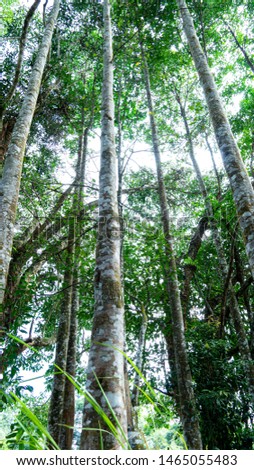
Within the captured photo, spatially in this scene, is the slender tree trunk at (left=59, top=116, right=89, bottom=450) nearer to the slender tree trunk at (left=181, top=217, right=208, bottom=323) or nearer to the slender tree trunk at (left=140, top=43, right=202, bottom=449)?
the slender tree trunk at (left=140, top=43, right=202, bottom=449)

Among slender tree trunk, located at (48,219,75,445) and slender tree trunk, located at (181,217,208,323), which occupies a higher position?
slender tree trunk, located at (181,217,208,323)

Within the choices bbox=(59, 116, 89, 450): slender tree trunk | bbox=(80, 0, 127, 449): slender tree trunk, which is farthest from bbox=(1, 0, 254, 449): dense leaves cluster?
bbox=(80, 0, 127, 449): slender tree trunk

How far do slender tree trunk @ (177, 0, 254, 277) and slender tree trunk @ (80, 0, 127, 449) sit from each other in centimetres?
163

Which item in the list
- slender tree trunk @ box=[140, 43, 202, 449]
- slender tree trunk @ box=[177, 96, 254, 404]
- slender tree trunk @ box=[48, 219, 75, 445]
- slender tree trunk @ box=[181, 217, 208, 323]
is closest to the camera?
slender tree trunk @ box=[140, 43, 202, 449]

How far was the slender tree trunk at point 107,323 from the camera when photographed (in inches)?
77.7

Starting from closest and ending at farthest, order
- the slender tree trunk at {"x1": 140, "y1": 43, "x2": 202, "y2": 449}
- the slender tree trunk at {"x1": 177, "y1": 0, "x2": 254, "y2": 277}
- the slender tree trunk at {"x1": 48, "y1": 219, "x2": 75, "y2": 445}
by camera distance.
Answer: the slender tree trunk at {"x1": 177, "y1": 0, "x2": 254, "y2": 277}, the slender tree trunk at {"x1": 140, "y1": 43, "x2": 202, "y2": 449}, the slender tree trunk at {"x1": 48, "y1": 219, "x2": 75, "y2": 445}

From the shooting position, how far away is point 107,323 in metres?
2.56

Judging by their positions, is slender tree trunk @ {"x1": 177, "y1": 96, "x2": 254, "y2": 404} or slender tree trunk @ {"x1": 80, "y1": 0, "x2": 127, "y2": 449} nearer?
slender tree trunk @ {"x1": 80, "y1": 0, "x2": 127, "y2": 449}

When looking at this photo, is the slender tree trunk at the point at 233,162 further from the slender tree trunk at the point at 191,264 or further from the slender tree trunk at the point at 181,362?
the slender tree trunk at the point at 191,264

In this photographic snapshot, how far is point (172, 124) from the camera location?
1173cm

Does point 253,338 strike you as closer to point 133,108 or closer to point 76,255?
point 76,255

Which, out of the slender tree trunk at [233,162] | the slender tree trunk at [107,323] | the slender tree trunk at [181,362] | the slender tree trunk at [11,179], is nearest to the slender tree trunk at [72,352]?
the slender tree trunk at [11,179]

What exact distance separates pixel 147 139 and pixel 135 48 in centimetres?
317

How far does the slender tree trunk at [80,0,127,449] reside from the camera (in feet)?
6.48
